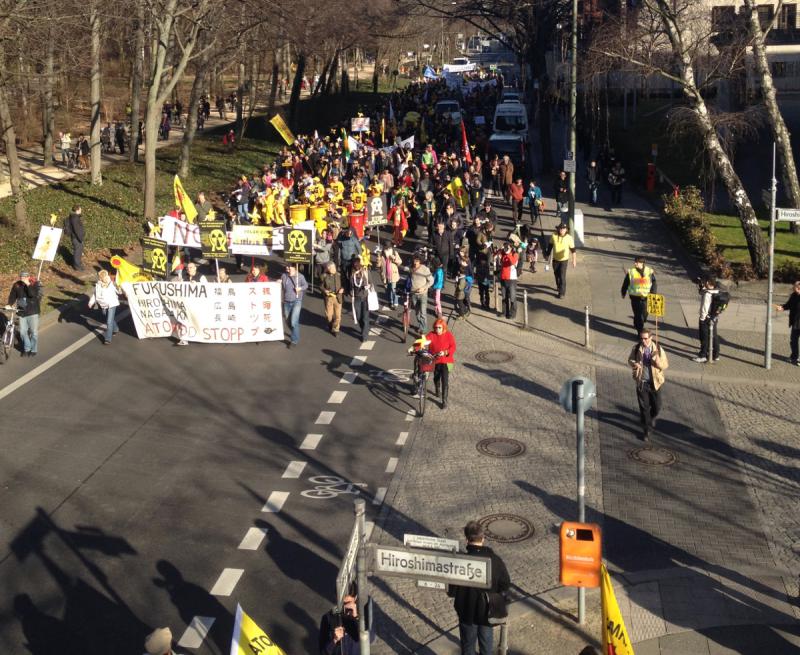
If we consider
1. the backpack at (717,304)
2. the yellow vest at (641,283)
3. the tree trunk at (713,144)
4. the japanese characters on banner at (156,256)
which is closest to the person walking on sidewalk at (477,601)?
the backpack at (717,304)

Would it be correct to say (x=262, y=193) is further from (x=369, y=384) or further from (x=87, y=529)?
(x=87, y=529)

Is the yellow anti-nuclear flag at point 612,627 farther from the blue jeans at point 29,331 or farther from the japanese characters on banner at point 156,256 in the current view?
the japanese characters on banner at point 156,256

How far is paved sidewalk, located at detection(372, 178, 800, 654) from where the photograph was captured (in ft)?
33.8

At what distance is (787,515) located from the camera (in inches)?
493

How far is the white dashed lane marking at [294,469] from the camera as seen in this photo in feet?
45.8

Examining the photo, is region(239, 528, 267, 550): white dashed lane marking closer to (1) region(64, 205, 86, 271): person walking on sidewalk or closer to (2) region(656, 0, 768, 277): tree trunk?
(2) region(656, 0, 768, 277): tree trunk

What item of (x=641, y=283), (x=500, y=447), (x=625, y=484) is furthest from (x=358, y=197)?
(x=625, y=484)

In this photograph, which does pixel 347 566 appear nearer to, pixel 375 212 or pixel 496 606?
pixel 496 606

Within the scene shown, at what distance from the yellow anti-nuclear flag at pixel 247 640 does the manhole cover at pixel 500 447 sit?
663cm

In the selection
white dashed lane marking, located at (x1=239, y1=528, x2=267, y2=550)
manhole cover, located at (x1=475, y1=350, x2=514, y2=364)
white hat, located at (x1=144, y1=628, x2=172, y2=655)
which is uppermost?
manhole cover, located at (x1=475, y1=350, x2=514, y2=364)

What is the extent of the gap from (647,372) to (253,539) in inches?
227

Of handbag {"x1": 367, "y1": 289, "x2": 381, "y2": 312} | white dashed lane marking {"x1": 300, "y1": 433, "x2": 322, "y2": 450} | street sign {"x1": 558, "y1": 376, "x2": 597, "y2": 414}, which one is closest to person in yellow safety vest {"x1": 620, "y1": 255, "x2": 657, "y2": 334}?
handbag {"x1": 367, "y1": 289, "x2": 381, "y2": 312}

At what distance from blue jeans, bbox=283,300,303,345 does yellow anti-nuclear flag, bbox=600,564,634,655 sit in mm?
11123

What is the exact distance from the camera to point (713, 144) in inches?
953
